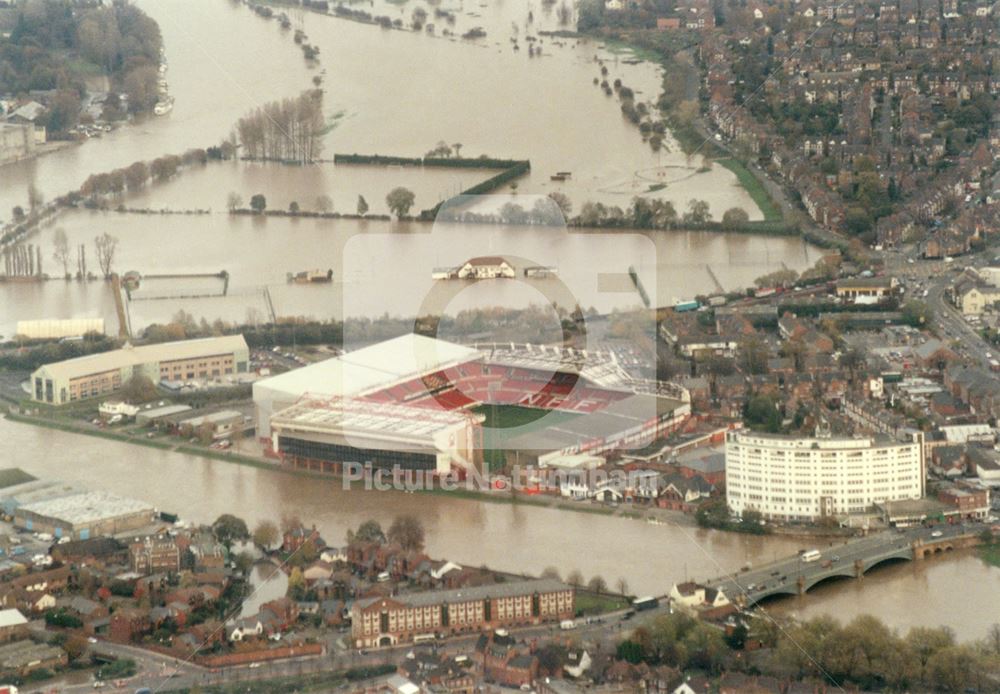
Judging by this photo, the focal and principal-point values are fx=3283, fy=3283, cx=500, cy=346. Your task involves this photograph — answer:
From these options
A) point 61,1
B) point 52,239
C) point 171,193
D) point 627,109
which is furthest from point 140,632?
point 61,1

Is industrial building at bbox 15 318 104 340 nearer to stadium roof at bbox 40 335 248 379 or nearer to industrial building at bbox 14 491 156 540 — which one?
stadium roof at bbox 40 335 248 379

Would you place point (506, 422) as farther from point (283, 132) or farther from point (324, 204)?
point (283, 132)

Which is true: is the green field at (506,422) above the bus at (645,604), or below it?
above

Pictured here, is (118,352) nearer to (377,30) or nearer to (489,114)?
(489,114)

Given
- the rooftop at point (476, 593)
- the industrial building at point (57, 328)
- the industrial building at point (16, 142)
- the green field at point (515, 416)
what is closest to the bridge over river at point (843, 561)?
the rooftop at point (476, 593)

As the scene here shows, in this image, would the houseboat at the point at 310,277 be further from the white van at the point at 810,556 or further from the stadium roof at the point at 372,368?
the white van at the point at 810,556

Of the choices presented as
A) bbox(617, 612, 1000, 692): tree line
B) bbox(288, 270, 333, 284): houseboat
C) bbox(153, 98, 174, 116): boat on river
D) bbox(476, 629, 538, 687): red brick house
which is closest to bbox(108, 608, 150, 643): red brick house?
bbox(476, 629, 538, 687): red brick house
